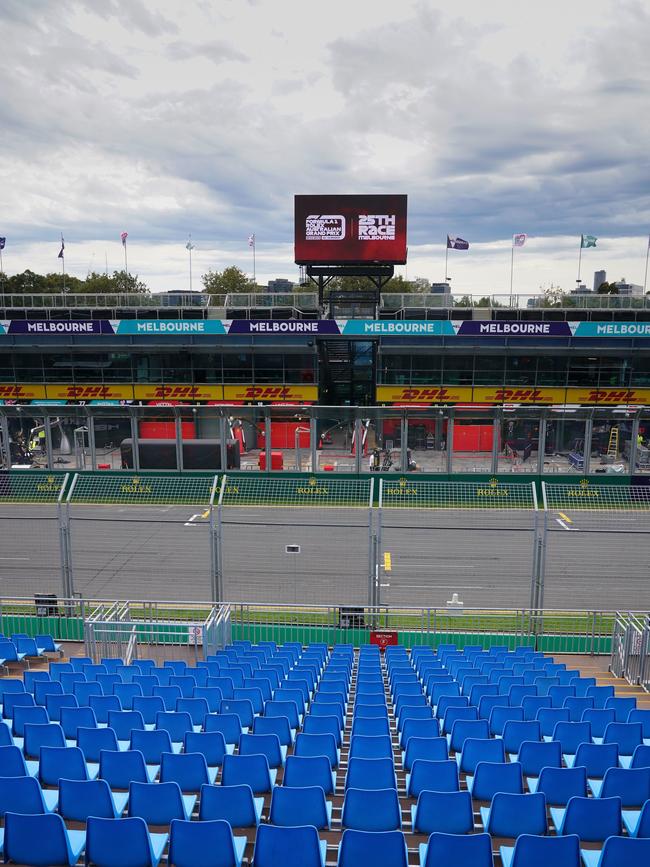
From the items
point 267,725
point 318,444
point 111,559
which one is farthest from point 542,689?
point 318,444

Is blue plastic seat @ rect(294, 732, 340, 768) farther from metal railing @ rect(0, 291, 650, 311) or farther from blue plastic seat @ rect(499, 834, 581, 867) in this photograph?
metal railing @ rect(0, 291, 650, 311)

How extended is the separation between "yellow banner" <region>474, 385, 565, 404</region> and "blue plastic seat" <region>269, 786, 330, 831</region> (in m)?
37.0

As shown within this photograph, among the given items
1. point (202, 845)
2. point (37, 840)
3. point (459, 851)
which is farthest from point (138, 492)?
point (459, 851)

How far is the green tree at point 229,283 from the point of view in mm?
81581

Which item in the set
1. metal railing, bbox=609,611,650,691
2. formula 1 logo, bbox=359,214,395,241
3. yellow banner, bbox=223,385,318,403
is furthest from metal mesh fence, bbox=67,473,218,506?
formula 1 logo, bbox=359,214,395,241

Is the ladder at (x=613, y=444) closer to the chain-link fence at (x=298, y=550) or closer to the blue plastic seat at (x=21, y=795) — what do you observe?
the chain-link fence at (x=298, y=550)

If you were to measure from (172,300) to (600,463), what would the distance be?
→ 30.9 meters

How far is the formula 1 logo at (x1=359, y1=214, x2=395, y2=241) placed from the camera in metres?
40.3

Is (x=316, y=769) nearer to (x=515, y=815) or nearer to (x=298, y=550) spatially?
(x=515, y=815)

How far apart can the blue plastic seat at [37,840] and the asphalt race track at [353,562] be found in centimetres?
1046

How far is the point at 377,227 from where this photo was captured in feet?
133

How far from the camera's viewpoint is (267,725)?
23.1ft

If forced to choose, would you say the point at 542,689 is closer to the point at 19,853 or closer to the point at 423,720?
the point at 423,720

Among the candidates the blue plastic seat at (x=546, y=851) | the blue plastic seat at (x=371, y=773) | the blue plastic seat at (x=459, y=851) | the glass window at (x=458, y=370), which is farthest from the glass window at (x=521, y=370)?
the blue plastic seat at (x=459, y=851)
